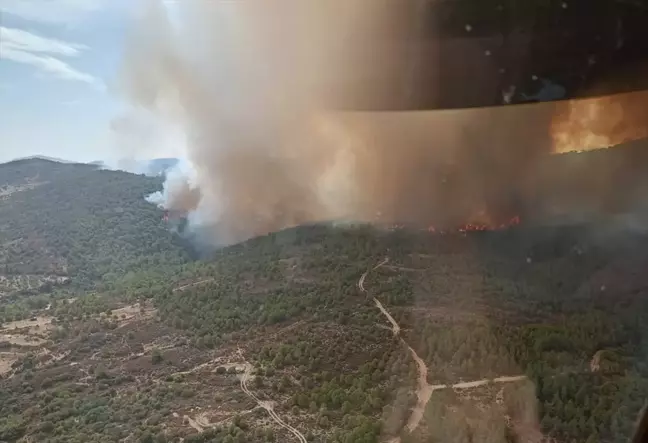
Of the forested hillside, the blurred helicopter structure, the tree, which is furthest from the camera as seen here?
the tree

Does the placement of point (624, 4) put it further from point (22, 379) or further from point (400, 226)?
point (22, 379)

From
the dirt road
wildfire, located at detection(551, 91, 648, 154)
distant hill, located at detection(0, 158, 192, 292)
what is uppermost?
wildfire, located at detection(551, 91, 648, 154)

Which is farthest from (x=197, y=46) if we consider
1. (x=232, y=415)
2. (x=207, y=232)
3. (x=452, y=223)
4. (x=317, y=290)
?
(x=232, y=415)

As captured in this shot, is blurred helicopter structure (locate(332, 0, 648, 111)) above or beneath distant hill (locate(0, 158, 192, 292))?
above

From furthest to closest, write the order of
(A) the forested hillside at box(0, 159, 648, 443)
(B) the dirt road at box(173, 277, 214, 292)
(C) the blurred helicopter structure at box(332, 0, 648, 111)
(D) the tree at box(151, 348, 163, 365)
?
(B) the dirt road at box(173, 277, 214, 292) → (D) the tree at box(151, 348, 163, 365) → (A) the forested hillside at box(0, 159, 648, 443) → (C) the blurred helicopter structure at box(332, 0, 648, 111)

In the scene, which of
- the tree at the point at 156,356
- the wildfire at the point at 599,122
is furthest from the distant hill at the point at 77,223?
the wildfire at the point at 599,122

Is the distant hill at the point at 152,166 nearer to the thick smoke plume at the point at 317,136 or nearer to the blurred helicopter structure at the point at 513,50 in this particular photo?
the thick smoke plume at the point at 317,136

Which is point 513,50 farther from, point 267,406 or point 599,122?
point 267,406

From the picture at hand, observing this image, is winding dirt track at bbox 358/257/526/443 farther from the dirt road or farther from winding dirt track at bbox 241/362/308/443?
the dirt road

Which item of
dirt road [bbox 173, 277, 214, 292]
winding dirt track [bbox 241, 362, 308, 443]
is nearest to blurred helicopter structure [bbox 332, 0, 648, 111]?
dirt road [bbox 173, 277, 214, 292]

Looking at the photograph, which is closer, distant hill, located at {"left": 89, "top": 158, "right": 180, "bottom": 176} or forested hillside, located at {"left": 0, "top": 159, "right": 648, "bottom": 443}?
forested hillside, located at {"left": 0, "top": 159, "right": 648, "bottom": 443}
